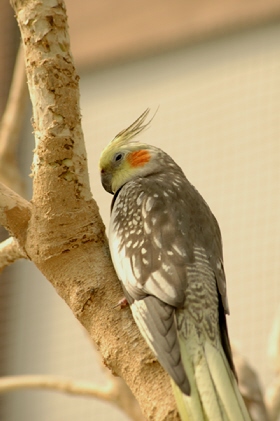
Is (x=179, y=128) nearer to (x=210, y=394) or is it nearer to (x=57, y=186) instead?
(x=57, y=186)

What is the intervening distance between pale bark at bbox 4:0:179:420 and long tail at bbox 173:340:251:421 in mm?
337

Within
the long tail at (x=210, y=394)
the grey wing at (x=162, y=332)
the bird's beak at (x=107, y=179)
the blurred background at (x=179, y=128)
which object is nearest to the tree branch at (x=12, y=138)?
the bird's beak at (x=107, y=179)

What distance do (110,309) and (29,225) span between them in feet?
1.22

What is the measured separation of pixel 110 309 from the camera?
192 centimetres

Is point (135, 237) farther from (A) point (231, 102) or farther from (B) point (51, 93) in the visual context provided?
(A) point (231, 102)

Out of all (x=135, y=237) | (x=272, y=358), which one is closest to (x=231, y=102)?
(x=272, y=358)

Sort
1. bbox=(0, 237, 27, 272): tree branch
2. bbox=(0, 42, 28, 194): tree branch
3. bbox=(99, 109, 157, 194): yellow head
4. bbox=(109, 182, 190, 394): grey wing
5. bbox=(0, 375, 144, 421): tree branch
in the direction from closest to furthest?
bbox=(109, 182, 190, 394): grey wing < bbox=(0, 237, 27, 272): tree branch < bbox=(99, 109, 157, 194): yellow head < bbox=(0, 375, 144, 421): tree branch < bbox=(0, 42, 28, 194): tree branch

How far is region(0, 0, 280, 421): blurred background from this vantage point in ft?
15.0

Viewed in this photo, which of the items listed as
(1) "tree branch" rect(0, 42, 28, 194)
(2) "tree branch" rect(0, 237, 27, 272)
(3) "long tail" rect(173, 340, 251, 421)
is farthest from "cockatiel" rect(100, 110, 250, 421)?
(1) "tree branch" rect(0, 42, 28, 194)

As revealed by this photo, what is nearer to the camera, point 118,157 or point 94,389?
point 118,157

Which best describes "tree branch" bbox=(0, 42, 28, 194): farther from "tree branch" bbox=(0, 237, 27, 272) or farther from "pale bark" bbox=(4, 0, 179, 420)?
"pale bark" bbox=(4, 0, 179, 420)

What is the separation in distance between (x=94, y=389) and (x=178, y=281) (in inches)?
48.3

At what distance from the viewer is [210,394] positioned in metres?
1.66

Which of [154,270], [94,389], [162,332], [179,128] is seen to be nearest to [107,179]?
[154,270]
